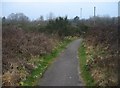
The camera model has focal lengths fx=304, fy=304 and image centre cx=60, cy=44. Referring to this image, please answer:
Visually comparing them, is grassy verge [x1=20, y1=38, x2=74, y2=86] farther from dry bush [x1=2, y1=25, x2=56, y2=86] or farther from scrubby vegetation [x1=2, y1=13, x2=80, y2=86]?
dry bush [x1=2, y1=25, x2=56, y2=86]

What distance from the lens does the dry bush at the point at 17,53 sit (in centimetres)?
1341

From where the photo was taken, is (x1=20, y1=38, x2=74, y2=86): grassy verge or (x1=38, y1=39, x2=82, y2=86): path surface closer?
(x1=38, y1=39, x2=82, y2=86): path surface

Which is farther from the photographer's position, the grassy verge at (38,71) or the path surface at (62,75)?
the grassy verge at (38,71)

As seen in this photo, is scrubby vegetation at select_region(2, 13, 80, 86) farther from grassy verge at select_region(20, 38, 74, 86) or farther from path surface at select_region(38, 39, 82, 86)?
path surface at select_region(38, 39, 82, 86)

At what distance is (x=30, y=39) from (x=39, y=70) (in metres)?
8.32

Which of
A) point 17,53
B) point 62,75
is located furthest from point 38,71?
point 17,53

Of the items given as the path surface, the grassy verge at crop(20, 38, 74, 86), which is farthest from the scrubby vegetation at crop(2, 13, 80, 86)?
the path surface

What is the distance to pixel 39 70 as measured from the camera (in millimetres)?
16312

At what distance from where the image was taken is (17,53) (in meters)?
18.6

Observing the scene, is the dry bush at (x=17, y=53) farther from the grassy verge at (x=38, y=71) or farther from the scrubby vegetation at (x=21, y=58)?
the grassy verge at (x=38, y=71)

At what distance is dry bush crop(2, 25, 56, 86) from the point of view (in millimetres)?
13414

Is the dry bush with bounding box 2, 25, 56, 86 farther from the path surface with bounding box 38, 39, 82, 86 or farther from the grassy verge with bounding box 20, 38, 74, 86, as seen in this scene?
the path surface with bounding box 38, 39, 82, 86

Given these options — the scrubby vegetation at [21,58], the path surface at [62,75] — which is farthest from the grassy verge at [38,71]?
the path surface at [62,75]

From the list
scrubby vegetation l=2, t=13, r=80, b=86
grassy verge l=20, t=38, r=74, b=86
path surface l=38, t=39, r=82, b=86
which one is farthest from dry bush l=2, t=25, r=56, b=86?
path surface l=38, t=39, r=82, b=86
